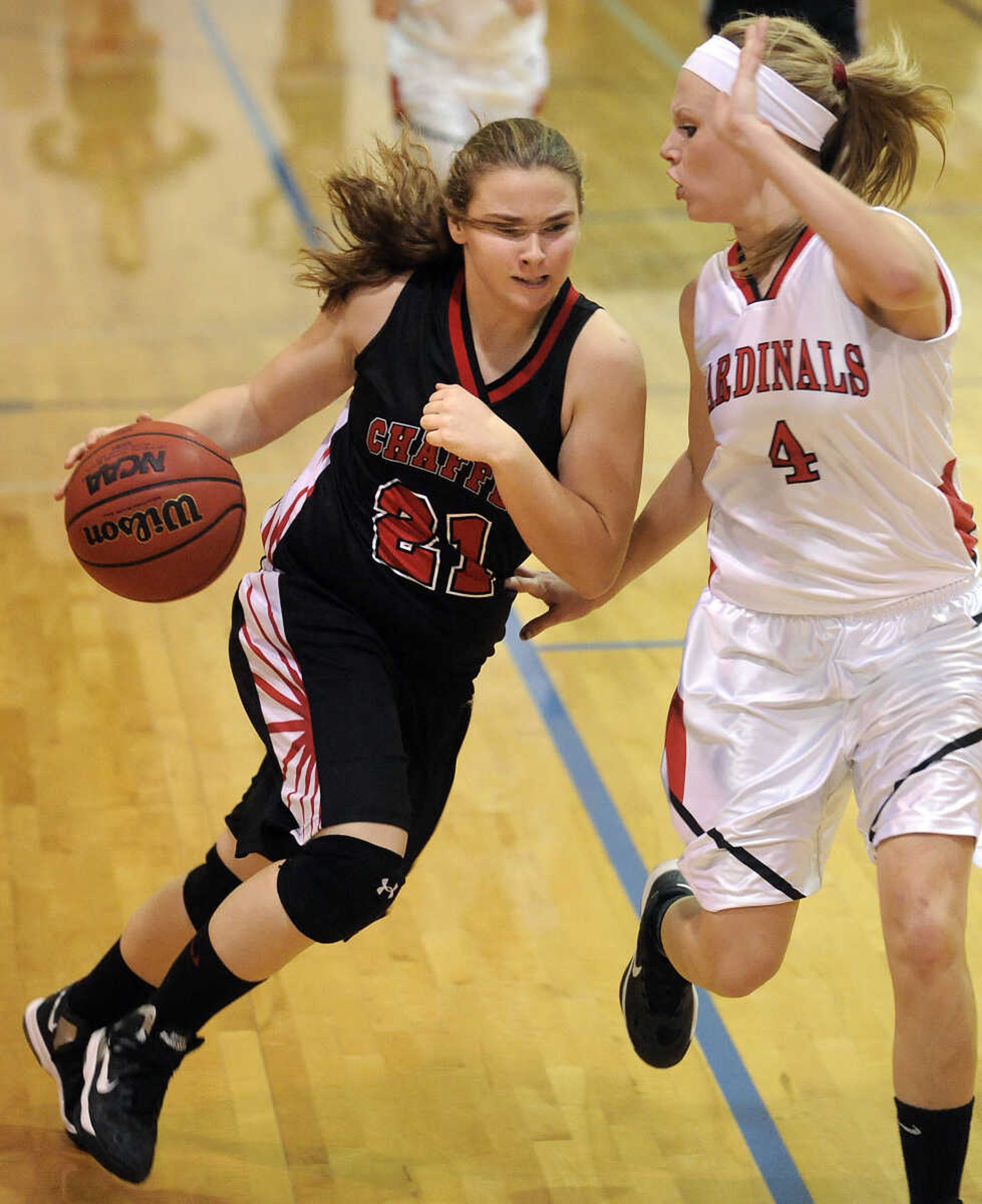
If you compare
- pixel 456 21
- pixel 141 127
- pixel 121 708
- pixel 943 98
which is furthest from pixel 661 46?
pixel 943 98

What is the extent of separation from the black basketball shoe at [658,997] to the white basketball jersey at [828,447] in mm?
701

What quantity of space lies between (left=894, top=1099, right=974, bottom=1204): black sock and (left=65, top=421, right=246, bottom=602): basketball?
1495mm

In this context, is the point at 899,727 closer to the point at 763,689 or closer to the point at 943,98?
the point at 763,689

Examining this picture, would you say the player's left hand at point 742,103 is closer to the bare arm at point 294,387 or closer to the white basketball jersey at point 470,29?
the bare arm at point 294,387

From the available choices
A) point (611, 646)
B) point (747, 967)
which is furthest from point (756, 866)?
point (611, 646)

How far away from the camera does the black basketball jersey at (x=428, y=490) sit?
2947 mm

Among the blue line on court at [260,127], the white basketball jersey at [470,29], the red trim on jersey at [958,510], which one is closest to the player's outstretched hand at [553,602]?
the red trim on jersey at [958,510]

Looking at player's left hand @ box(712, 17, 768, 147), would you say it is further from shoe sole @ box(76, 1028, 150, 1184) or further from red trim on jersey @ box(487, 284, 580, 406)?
shoe sole @ box(76, 1028, 150, 1184)

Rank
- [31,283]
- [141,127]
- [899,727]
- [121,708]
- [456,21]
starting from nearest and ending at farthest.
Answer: [899,727] < [121,708] < [456,21] < [31,283] < [141,127]

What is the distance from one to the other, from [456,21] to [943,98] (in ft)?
14.2

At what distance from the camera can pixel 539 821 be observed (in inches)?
169

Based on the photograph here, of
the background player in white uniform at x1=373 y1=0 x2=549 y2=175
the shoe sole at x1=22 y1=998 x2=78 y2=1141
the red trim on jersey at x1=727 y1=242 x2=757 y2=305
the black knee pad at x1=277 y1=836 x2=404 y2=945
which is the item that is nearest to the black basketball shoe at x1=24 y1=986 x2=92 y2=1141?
the shoe sole at x1=22 y1=998 x2=78 y2=1141

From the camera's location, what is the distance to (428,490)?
2.99 metres

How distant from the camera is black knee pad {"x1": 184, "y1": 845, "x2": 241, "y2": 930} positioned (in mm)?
3205
